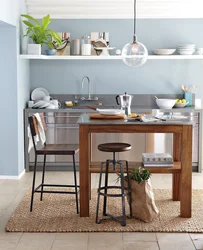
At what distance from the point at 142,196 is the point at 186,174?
0.49 meters

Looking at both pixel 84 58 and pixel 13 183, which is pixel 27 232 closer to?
pixel 13 183

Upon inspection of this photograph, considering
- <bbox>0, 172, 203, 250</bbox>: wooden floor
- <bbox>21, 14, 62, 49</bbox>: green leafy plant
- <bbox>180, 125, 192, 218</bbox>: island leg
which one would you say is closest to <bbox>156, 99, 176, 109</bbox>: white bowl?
<bbox>21, 14, 62, 49</bbox>: green leafy plant

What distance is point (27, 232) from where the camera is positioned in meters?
4.95

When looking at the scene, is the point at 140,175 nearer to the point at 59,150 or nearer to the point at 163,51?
the point at 59,150

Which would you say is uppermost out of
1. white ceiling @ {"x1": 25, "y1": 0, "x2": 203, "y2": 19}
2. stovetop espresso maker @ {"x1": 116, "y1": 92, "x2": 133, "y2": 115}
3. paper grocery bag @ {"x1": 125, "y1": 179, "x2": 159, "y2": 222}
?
white ceiling @ {"x1": 25, "y1": 0, "x2": 203, "y2": 19}

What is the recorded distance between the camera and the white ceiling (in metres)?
7.68

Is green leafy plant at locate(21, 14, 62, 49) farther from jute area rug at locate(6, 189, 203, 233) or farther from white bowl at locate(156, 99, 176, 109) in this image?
jute area rug at locate(6, 189, 203, 233)

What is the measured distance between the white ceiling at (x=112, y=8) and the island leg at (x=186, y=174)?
300cm

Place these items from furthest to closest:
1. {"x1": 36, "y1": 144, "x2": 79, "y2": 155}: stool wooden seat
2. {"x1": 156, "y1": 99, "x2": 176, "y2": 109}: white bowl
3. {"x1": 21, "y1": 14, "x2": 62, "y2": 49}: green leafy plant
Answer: {"x1": 156, "y1": 99, "x2": 176, "y2": 109}: white bowl, {"x1": 21, "y1": 14, "x2": 62, "y2": 49}: green leafy plant, {"x1": 36, "y1": 144, "x2": 79, "y2": 155}: stool wooden seat

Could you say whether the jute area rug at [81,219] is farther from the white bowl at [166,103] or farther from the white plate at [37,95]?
the white plate at [37,95]

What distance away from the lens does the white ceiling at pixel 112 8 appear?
7680 millimetres

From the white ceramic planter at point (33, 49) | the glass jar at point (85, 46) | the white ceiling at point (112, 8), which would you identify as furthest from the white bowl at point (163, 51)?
the white ceramic planter at point (33, 49)

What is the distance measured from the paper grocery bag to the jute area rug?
0.07 meters

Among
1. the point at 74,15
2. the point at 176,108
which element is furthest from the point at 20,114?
the point at 176,108
